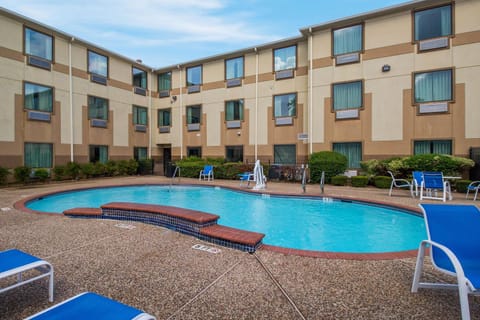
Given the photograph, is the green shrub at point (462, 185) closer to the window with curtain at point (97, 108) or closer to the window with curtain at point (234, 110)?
the window with curtain at point (234, 110)

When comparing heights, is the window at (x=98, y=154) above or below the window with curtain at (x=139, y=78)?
below

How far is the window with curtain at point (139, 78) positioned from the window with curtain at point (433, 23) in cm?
1648

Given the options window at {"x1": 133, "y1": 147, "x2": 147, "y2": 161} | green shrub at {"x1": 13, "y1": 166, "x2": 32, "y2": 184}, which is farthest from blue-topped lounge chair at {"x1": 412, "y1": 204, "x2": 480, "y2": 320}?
window at {"x1": 133, "y1": 147, "x2": 147, "y2": 161}

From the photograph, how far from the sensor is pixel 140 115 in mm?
18375

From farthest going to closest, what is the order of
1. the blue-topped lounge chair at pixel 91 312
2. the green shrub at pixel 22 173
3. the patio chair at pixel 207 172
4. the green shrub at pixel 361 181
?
1. the patio chair at pixel 207 172
2. the green shrub at pixel 22 173
3. the green shrub at pixel 361 181
4. the blue-topped lounge chair at pixel 91 312

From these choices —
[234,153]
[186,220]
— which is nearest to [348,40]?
[234,153]

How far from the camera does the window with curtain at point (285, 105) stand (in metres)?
14.5

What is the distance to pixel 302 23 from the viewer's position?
1323 centimetres

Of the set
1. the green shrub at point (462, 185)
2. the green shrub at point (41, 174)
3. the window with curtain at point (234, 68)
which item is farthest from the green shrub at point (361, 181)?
the green shrub at point (41, 174)

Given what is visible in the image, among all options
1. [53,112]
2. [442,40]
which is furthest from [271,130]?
[53,112]

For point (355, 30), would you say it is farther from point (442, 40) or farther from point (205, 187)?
point (205, 187)

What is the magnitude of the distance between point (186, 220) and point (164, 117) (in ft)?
52.1

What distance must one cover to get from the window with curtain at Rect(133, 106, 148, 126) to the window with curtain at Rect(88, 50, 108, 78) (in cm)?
295

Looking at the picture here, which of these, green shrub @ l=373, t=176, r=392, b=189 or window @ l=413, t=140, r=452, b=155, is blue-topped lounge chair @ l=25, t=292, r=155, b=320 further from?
window @ l=413, t=140, r=452, b=155
